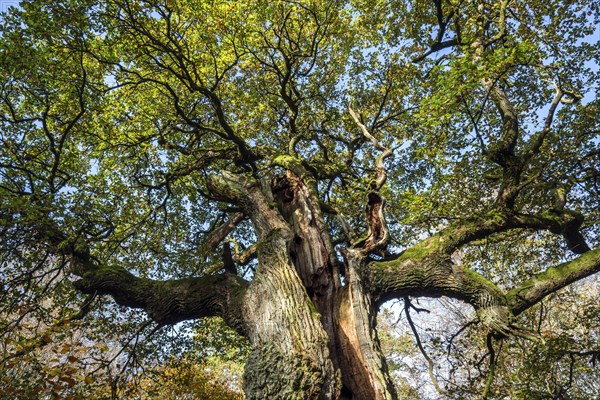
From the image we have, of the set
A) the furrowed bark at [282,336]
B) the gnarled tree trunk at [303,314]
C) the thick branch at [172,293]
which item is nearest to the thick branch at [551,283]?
the gnarled tree trunk at [303,314]

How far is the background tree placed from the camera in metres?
5.56

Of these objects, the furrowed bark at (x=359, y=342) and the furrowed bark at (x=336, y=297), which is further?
the furrowed bark at (x=336, y=297)

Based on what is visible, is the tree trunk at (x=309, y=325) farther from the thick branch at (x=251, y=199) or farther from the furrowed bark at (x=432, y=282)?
the furrowed bark at (x=432, y=282)

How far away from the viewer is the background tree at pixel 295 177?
5.56 metres

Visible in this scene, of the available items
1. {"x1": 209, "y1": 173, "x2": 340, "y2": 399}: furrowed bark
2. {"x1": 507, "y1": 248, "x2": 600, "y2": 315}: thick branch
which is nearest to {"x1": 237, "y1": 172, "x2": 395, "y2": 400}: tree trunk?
{"x1": 209, "y1": 173, "x2": 340, "y2": 399}: furrowed bark

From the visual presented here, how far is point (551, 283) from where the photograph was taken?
5980 millimetres

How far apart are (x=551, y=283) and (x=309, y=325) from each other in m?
4.19

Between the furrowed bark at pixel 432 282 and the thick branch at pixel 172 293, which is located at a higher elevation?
the thick branch at pixel 172 293

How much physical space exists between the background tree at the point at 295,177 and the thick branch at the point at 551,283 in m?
0.03

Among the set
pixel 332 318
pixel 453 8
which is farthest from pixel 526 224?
pixel 453 8

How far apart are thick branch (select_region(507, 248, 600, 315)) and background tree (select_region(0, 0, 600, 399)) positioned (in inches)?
1.2

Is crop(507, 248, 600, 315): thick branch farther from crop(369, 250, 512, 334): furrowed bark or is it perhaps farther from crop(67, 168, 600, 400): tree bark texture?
crop(369, 250, 512, 334): furrowed bark

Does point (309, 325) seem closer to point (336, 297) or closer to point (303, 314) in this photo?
point (303, 314)

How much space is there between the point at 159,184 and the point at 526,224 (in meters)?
7.77
